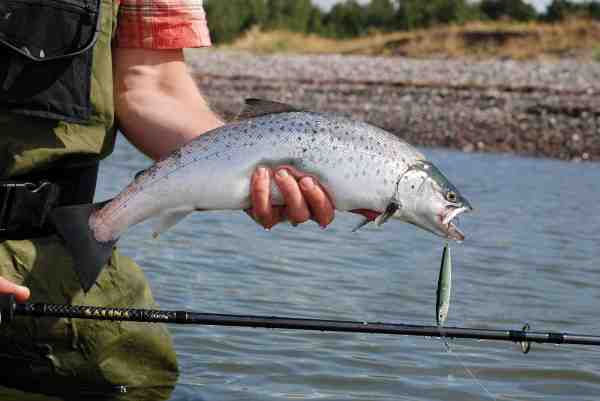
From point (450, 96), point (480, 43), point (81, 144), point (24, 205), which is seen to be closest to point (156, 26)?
point (81, 144)

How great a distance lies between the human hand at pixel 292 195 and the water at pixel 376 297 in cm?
117

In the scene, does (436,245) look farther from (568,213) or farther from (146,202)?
(146,202)

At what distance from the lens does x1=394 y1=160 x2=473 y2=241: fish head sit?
112 inches

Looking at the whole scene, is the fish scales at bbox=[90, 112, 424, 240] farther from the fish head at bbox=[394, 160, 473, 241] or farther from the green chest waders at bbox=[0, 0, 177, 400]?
the green chest waders at bbox=[0, 0, 177, 400]

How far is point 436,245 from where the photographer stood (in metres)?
7.55

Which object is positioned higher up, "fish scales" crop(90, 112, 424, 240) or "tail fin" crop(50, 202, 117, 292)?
"fish scales" crop(90, 112, 424, 240)

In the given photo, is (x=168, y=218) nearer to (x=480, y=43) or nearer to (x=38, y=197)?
(x=38, y=197)

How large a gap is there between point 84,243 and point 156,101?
66 centimetres

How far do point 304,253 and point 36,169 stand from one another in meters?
3.82

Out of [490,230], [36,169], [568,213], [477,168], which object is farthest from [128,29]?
[477,168]

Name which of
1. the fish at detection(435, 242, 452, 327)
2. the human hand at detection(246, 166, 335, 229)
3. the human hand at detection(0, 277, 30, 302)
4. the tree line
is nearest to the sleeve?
the human hand at detection(246, 166, 335, 229)

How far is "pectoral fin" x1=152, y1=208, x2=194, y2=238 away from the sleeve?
73 cm

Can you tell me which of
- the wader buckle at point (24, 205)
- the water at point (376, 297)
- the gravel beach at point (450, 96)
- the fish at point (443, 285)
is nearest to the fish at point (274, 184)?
the fish at point (443, 285)

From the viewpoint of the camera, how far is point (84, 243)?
118 inches
